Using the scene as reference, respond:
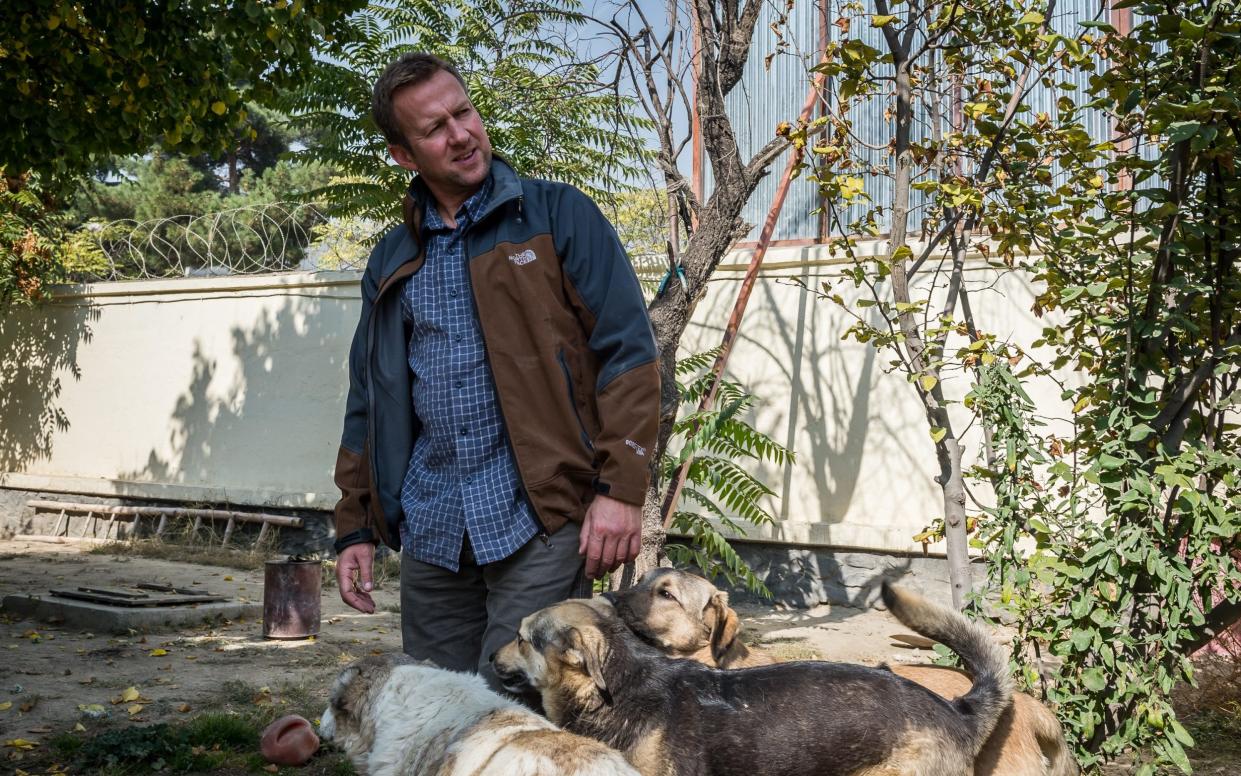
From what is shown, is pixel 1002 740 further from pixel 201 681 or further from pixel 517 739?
pixel 201 681

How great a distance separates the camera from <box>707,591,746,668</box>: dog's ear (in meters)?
4.61

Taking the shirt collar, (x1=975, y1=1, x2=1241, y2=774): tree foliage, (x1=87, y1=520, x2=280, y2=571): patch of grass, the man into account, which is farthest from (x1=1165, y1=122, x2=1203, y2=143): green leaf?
(x1=87, y1=520, x2=280, y2=571): patch of grass

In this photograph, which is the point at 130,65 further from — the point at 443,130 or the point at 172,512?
the point at 172,512

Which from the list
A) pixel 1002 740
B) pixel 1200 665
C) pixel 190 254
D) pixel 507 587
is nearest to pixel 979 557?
pixel 1200 665

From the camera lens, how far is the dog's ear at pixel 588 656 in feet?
10.7

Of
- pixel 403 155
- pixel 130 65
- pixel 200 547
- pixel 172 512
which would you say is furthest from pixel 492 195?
pixel 172 512

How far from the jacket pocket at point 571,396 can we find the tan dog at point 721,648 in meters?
0.95

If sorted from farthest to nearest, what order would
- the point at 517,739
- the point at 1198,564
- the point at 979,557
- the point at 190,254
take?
the point at 190,254 → the point at 979,557 → the point at 1198,564 → the point at 517,739

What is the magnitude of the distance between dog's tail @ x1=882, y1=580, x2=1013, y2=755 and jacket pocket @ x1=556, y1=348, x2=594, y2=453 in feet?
4.14

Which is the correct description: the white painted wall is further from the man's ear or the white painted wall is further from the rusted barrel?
the man's ear

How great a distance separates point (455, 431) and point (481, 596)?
2.00 ft

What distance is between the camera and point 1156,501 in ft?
14.2

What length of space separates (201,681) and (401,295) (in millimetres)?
4892

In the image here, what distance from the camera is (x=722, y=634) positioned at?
4.65 metres
